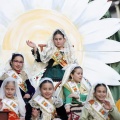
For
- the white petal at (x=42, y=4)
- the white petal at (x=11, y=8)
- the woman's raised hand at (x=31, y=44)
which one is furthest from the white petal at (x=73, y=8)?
the woman's raised hand at (x=31, y=44)

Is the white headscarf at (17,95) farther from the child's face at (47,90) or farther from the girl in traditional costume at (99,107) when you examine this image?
the girl in traditional costume at (99,107)

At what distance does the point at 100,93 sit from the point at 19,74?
99 centimetres

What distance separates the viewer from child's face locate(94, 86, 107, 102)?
4.89m

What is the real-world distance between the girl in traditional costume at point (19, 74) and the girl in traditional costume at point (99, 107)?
679 mm

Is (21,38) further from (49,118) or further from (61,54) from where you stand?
(49,118)

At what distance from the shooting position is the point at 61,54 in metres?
5.74

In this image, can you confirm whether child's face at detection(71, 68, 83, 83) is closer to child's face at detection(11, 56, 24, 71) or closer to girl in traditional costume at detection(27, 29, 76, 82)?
girl in traditional costume at detection(27, 29, 76, 82)

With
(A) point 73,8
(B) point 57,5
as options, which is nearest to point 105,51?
(A) point 73,8

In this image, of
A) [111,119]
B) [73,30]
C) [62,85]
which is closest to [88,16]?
[73,30]

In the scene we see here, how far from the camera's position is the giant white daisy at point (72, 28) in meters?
6.28

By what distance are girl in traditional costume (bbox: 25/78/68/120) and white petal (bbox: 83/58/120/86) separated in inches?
57.9

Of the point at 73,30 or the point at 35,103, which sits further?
the point at 73,30

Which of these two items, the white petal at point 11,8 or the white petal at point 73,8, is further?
the white petal at point 73,8

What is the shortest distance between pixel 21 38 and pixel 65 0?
802mm
